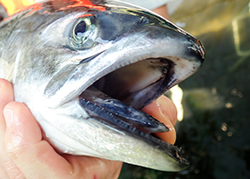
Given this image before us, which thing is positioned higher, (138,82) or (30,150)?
(138,82)

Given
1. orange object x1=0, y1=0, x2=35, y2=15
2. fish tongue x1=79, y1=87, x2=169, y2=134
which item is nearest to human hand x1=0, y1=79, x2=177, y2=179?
fish tongue x1=79, y1=87, x2=169, y2=134

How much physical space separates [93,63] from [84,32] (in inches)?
4.6

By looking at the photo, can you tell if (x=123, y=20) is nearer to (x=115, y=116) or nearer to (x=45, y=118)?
(x=115, y=116)

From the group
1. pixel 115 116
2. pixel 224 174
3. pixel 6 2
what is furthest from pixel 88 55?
pixel 224 174

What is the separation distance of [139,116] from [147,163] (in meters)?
0.15

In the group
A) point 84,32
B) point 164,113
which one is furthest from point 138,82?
point 84,32

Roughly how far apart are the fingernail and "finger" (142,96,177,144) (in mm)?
519

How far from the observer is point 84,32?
66 cm

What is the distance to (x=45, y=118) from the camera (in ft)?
2.41

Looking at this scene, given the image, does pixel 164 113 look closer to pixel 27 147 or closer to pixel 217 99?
pixel 27 147

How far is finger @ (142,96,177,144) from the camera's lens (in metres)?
0.81

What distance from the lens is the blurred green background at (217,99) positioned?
237 cm

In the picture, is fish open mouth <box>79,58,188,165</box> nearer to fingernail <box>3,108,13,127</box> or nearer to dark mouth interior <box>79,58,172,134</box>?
dark mouth interior <box>79,58,172,134</box>

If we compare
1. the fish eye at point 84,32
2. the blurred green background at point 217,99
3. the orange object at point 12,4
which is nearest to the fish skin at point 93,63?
the fish eye at point 84,32
